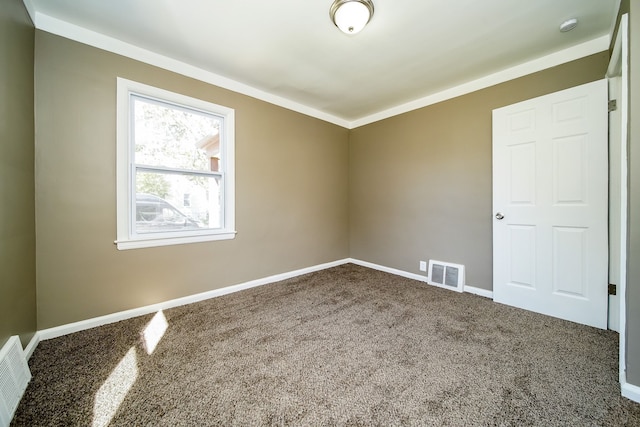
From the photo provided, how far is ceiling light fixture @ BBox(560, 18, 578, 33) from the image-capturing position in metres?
1.94

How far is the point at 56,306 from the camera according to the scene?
197cm

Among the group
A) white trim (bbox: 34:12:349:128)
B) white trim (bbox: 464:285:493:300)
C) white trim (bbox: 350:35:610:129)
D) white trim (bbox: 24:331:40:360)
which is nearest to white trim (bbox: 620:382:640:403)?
white trim (bbox: 464:285:493:300)

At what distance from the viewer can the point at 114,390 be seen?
4.63 ft

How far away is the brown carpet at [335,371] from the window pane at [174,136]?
1.58 meters

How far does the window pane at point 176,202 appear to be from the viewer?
241 cm

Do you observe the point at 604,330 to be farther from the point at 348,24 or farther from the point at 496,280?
the point at 348,24

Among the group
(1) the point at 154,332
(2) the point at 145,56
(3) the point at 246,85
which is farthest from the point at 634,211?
(2) the point at 145,56

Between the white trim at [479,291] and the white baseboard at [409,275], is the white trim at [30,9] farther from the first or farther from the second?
the white trim at [479,291]

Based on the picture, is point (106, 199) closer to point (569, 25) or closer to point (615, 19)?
point (569, 25)

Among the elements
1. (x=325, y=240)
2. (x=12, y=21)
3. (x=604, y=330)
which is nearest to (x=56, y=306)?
(x=12, y=21)

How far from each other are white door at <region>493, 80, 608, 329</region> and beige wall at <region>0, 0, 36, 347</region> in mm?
4029

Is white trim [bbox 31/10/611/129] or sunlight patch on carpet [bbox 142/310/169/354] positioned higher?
white trim [bbox 31/10/611/129]

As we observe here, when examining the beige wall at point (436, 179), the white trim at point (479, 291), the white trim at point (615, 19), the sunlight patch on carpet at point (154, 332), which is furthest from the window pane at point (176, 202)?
the white trim at point (615, 19)

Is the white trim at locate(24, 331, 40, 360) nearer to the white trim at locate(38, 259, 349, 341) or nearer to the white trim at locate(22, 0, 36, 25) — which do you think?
the white trim at locate(38, 259, 349, 341)
